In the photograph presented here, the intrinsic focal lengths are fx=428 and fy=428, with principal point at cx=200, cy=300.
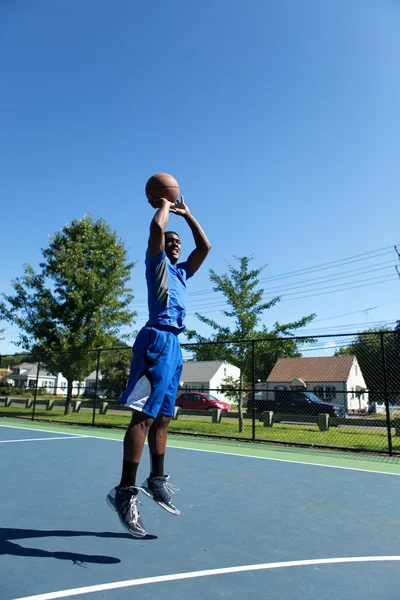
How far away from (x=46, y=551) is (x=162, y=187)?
2.53 meters

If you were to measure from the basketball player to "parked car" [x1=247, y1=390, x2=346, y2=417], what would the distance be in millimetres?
9658

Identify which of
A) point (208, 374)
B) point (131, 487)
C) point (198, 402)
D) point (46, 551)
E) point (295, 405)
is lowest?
point (46, 551)

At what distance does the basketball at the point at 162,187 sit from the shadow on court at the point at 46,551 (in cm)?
239

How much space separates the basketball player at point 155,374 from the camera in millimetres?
2623

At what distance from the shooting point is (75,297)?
16.1 metres

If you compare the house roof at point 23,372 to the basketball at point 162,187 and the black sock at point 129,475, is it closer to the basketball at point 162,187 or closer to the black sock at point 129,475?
the basketball at point 162,187

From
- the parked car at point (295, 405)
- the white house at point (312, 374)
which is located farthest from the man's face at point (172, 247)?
the white house at point (312, 374)

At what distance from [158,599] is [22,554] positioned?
3.26 ft

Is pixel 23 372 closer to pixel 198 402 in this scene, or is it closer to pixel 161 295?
pixel 198 402

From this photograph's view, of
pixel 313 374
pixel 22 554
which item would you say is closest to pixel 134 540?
pixel 22 554

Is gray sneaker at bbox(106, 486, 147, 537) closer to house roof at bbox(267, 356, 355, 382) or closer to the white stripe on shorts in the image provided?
the white stripe on shorts

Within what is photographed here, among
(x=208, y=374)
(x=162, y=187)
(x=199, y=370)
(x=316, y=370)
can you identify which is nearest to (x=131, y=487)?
(x=162, y=187)

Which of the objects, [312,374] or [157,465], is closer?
[157,465]

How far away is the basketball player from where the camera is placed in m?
2.62
